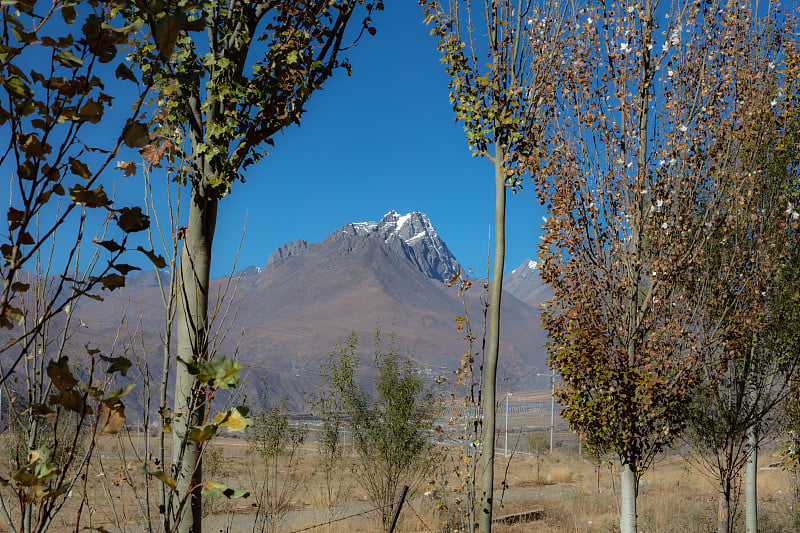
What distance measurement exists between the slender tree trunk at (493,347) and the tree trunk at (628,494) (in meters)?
3.41

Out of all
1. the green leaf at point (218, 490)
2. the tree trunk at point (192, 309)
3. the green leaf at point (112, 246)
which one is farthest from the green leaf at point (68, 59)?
the tree trunk at point (192, 309)

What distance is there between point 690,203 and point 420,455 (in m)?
9.69

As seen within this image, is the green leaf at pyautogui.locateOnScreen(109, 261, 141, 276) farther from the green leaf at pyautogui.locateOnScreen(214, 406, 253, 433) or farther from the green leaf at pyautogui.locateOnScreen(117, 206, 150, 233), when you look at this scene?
the green leaf at pyautogui.locateOnScreen(214, 406, 253, 433)

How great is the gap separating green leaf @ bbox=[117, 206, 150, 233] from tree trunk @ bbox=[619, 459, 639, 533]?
6.97 m

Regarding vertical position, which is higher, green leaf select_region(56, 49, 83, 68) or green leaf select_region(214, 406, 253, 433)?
green leaf select_region(56, 49, 83, 68)

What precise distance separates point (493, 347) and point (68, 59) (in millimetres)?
3641

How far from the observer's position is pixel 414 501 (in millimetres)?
19531

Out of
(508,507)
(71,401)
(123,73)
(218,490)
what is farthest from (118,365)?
(508,507)

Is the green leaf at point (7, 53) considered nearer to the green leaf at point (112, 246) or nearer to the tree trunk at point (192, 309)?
the green leaf at point (112, 246)

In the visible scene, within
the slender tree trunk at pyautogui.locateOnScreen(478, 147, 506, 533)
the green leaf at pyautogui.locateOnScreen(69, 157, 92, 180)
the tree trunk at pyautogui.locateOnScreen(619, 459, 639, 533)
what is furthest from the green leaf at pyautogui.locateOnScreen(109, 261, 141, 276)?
the tree trunk at pyautogui.locateOnScreen(619, 459, 639, 533)

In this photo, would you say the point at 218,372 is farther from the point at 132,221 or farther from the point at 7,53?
the point at 7,53

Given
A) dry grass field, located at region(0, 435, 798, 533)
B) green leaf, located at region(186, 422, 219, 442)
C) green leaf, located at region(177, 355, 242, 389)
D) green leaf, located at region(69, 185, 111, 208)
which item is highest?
green leaf, located at region(69, 185, 111, 208)

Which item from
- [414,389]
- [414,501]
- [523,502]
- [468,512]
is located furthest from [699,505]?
[468,512]

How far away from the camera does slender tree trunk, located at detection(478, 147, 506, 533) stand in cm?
421
